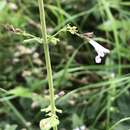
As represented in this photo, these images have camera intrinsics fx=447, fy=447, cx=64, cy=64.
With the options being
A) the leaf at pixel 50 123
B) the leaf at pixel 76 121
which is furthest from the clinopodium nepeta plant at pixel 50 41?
the leaf at pixel 76 121

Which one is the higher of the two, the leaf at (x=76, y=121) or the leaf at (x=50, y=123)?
the leaf at (x=50, y=123)

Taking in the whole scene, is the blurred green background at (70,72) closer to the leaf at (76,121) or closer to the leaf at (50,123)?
the leaf at (76,121)

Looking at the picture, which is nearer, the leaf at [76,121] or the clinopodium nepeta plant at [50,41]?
the clinopodium nepeta plant at [50,41]

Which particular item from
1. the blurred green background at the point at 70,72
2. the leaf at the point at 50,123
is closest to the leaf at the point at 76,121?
the blurred green background at the point at 70,72

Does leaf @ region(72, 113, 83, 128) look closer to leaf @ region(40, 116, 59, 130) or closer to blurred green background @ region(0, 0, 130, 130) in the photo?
blurred green background @ region(0, 0, 130, 130)

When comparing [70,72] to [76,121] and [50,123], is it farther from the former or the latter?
[50,123]

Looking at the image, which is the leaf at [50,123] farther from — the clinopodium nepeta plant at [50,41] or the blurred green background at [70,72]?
the blurred green background at [70,72]

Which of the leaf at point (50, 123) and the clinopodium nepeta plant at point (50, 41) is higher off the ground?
the clinopodium nepeta plant at point (50, 41)

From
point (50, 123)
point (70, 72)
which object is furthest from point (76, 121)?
point (50, 123)

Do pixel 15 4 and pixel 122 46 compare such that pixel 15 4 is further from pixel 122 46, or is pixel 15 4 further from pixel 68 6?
pixel 122 46
